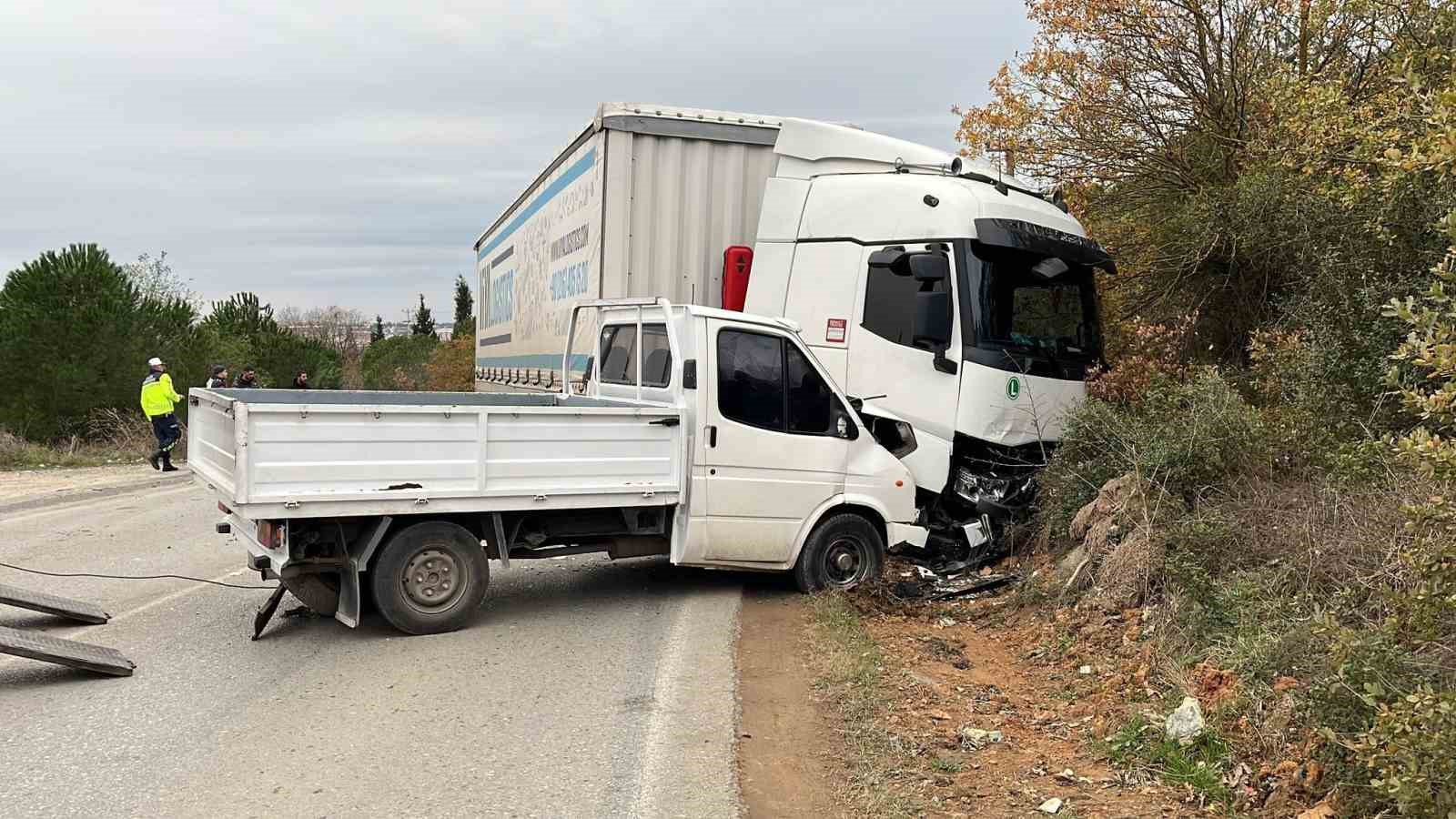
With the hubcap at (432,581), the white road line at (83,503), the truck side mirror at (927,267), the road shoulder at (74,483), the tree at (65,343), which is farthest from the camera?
the tree at (65,343)

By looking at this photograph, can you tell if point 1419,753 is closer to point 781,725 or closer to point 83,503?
point 781,725

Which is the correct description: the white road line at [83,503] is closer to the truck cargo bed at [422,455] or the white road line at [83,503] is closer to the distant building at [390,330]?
the truck cargo bed at [422,455]

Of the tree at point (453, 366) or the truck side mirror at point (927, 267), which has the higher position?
the truck side mirror at point (927, 267)

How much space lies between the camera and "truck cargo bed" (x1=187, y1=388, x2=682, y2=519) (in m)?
6.31

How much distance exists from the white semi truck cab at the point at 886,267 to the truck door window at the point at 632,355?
0.33 ft

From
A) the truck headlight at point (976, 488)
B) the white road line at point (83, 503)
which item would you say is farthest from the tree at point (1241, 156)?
the white road line at point (83, 503)

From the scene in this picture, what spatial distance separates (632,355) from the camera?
8.65 meters

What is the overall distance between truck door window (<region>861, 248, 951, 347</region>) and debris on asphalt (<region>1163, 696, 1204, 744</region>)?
179 inches

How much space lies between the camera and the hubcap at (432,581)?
6.96m

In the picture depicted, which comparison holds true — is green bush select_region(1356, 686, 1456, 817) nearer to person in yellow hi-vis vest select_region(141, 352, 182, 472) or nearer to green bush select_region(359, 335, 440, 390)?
person in yellow hi-vis vest select_region(141, 352, 182, 472)

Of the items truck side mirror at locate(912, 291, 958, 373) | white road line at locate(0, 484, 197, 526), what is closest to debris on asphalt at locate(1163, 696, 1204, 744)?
truck side mirror at locate(912, 291, 958, 373)

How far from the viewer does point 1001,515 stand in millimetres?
9328

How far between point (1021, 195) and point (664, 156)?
10.7 ft

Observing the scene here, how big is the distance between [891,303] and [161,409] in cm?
1340
